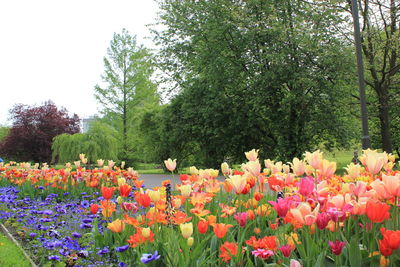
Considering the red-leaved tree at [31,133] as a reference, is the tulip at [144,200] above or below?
below

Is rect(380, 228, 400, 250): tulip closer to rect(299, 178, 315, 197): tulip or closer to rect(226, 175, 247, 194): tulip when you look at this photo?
rect(299, 178, 315, 197): tulip

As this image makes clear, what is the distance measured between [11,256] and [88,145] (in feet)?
57.1

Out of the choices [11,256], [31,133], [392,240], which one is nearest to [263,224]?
[392,240]

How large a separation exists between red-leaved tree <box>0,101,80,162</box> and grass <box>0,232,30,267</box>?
22.2 m

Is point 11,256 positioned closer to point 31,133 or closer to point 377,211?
point 377,211

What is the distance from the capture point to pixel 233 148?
17.9 m

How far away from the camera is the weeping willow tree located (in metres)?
21.0

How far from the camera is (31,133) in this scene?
2542 cm

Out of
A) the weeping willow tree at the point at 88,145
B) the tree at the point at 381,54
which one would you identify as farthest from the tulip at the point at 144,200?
the weeping willow tree at the point at 88,145

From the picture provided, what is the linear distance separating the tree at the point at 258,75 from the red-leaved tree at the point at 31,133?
11.6 metres

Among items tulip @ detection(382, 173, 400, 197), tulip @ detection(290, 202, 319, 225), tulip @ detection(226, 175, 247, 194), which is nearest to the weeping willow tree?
tulip @ detection(226, 175, 247, 194)

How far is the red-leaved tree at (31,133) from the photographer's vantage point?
2488 centimetres

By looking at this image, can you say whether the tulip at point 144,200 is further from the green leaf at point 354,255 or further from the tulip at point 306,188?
the green leaf at point 354,255

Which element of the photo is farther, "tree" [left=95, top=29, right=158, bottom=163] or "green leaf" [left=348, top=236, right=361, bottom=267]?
"tree" [left=95, top=29, right=158, bottom=163]
